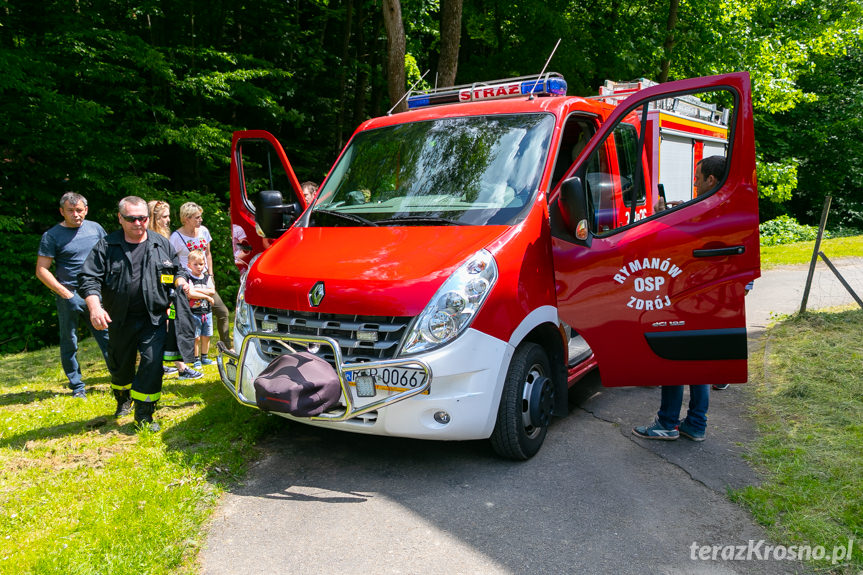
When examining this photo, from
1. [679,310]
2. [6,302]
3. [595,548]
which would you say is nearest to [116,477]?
[595,548]

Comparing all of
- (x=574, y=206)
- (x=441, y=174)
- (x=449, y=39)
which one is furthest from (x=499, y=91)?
(x=449, y=39)

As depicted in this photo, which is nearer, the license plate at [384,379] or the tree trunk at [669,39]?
the license plate at [384,379]

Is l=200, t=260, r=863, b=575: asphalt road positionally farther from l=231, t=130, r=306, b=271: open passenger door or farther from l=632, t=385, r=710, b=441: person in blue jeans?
l=231, t=130, r=306, b=271: open passenger door

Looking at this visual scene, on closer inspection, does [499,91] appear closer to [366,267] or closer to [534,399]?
[366,267]

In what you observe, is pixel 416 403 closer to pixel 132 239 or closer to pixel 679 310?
pixel 679 310

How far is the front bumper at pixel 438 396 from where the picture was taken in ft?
12.3

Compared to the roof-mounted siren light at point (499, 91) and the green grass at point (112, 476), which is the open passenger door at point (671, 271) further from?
the green grass at point (112, 476)

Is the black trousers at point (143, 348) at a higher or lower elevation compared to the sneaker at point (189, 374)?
higher

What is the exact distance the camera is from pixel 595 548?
3.38m

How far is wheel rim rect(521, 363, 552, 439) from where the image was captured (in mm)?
4270

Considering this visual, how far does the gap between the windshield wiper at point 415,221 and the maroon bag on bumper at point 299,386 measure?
1.19 metres

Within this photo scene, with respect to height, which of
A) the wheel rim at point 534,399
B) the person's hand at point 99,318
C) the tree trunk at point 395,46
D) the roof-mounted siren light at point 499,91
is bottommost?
the wheel rim at point 534,399

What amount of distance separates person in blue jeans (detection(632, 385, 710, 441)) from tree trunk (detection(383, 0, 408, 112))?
633 cm

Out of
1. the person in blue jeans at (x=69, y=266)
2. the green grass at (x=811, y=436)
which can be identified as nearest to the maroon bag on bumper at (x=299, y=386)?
the green grass at (x=811, y=436)
